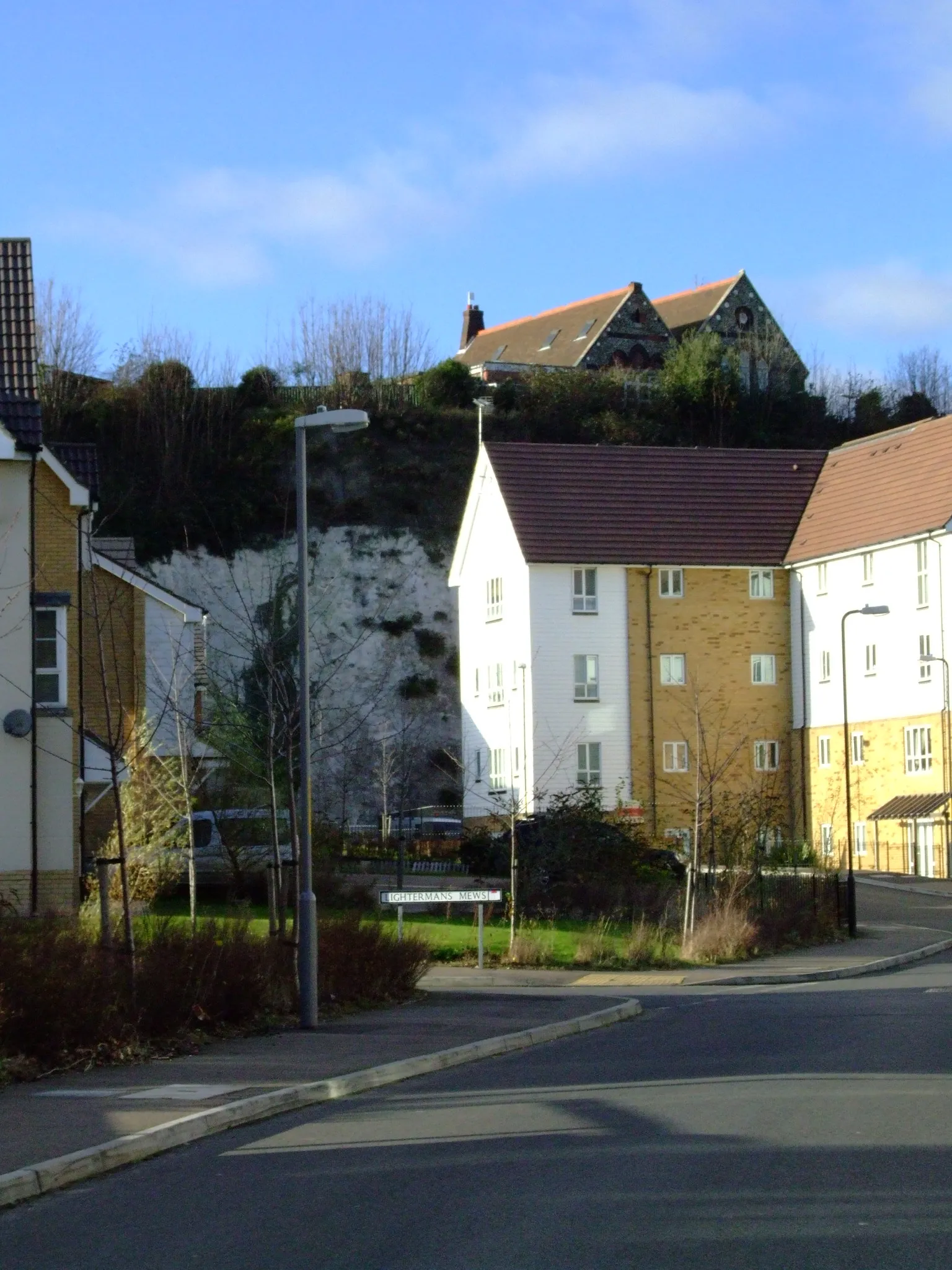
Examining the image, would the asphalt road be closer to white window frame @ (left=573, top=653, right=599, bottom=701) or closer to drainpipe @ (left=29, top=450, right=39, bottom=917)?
drainpipe @ (left=29, top=450, right=39, bottom=917)

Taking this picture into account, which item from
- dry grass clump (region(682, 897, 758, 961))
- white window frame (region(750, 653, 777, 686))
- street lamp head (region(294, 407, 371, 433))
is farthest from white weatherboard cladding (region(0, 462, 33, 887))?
white window frame (region(750, 653, 777, 686))

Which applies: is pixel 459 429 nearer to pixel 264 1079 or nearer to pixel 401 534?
pixel 401 534

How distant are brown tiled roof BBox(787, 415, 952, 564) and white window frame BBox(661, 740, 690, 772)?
309 inches

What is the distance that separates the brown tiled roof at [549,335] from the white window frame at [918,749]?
128 feet

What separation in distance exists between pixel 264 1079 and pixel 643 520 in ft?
166

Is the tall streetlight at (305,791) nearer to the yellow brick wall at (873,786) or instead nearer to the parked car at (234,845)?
the parked car at (234,845)

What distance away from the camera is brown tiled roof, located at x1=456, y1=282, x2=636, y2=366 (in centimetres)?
9225

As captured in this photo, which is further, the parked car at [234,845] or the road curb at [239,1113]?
the parked car at [234,845]

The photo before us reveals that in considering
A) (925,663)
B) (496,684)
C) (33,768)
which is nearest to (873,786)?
(925,663)

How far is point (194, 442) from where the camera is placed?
258 ft

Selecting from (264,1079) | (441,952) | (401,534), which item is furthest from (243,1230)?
(401,534)

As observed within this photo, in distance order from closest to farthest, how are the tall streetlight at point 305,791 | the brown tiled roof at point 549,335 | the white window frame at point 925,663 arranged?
the tall streetlight at point 305,791, the white window frame at point 925,663, the brown tiled roof at point 549,335

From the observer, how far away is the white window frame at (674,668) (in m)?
63.1

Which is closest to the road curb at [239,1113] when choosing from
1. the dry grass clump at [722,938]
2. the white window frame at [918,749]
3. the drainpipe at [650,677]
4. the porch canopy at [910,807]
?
the dry grass clump at [722,938]
